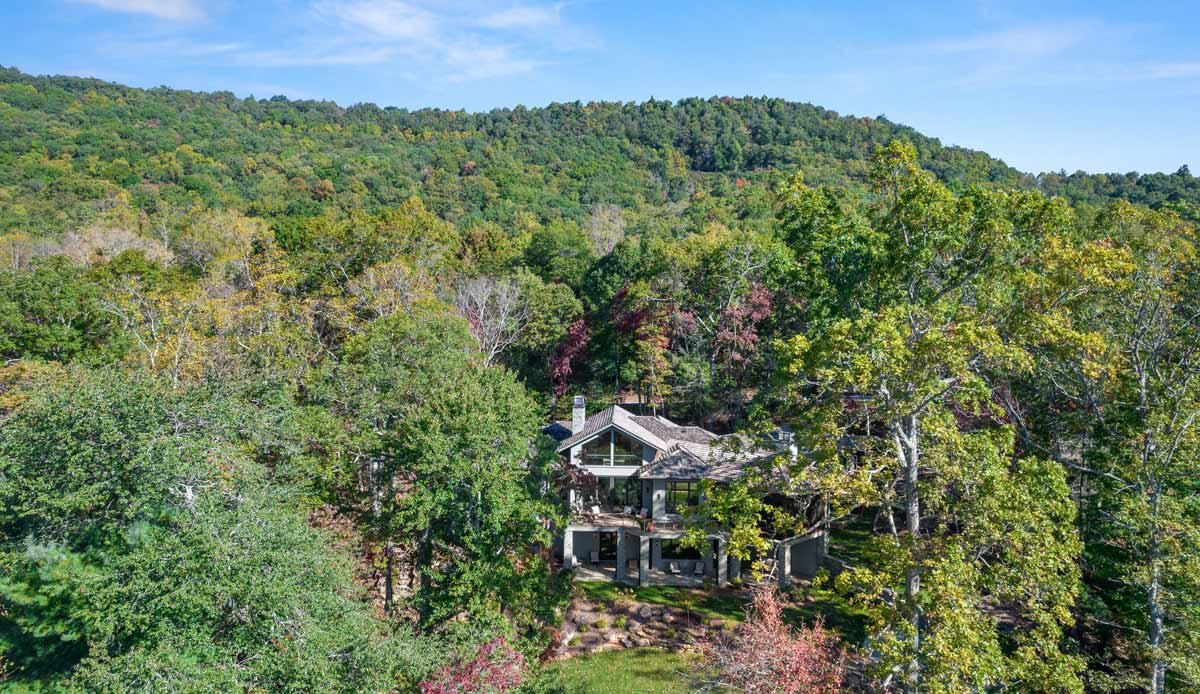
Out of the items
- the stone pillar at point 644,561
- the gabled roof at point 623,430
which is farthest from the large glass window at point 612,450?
the stone pillar at point 644,561

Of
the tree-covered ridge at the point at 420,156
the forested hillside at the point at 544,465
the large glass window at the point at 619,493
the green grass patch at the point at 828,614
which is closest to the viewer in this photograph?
the forested hillside at the point at 544,465

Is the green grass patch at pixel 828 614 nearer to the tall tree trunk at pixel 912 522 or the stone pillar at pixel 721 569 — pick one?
the stone pillar at pixel 721 569

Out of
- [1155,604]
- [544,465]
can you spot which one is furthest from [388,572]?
[1155,604]

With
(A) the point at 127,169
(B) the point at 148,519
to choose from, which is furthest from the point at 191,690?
(A) the point at 127,169

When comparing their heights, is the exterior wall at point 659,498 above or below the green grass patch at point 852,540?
above

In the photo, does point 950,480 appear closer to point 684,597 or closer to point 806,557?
point 684,597
